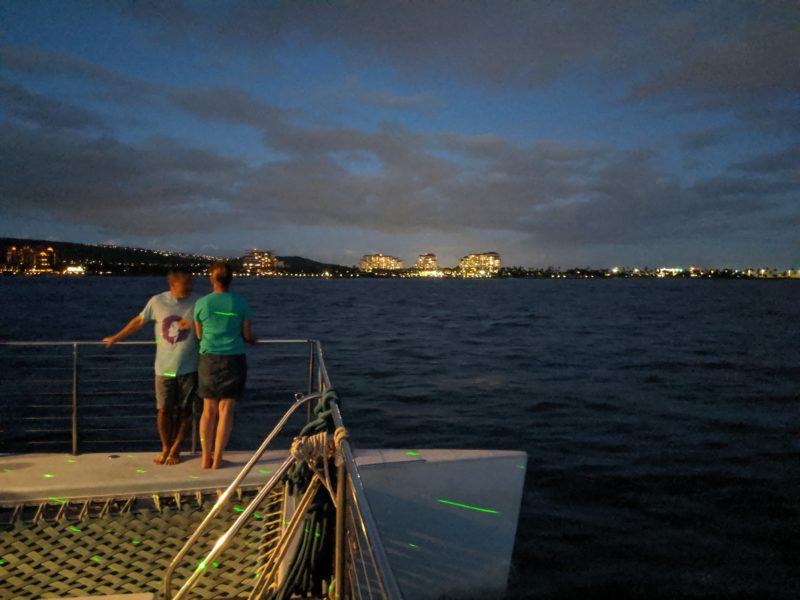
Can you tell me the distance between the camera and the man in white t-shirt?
13.8ft

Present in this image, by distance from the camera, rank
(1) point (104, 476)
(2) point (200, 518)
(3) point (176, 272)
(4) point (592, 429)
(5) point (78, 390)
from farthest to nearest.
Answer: (5) point (78, 390) → (4) point (592, 429) → (3) point (176, 272) → (1) point (104, 476) → (2) point (200, 518)

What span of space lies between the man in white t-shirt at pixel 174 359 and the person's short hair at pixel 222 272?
38 centimetres

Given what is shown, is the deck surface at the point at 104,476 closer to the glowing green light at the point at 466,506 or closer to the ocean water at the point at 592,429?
the ocean water at the point at 592,429

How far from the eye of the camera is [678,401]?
13445mm

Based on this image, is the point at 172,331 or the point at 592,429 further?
the point at 592,429

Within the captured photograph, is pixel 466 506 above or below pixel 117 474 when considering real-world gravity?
below

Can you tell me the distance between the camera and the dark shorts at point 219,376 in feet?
13.3

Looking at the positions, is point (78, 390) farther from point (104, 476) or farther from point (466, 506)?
point (466, 506)

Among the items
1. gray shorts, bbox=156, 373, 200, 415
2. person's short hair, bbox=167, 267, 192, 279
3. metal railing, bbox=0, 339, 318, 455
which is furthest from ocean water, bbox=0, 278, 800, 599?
person's short hair, bbox=167, 267, 192, 279

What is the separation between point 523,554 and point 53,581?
4.50 m

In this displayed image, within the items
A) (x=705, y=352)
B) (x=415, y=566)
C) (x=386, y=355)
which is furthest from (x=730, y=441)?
(x=705, y=352)

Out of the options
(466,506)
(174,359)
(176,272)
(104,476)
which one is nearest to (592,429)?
(466,506)

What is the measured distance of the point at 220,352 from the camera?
4059 mm

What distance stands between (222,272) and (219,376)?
2.44 ft
